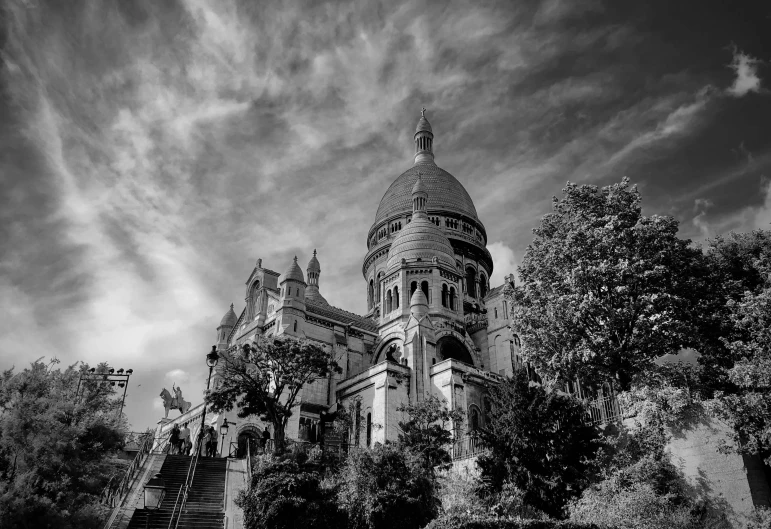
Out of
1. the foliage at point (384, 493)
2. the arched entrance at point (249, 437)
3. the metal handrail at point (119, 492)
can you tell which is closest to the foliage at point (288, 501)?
the foliage at point (384, 493)

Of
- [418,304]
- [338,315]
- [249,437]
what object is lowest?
[249,437]

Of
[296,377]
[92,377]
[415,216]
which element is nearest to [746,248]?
[296,377]

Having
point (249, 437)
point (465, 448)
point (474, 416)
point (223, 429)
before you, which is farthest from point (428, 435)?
point (223, 429)

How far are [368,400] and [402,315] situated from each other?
25.3ft

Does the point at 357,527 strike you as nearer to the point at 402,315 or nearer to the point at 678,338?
the point at 678,338

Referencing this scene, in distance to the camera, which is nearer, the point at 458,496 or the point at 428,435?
the point at 458,496

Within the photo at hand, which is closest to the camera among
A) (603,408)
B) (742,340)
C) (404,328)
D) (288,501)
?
(288,501)

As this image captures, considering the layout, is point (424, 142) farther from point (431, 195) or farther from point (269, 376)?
point (269, 376)

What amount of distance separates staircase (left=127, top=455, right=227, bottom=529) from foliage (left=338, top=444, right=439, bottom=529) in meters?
4.93

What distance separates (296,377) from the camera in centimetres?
3153

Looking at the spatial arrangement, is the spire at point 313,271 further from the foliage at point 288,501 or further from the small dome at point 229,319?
the foliage at point 288,501

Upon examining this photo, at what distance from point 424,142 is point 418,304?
33.4 metres

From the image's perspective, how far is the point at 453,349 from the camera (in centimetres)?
4434

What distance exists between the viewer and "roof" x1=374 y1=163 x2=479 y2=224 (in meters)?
61.0
